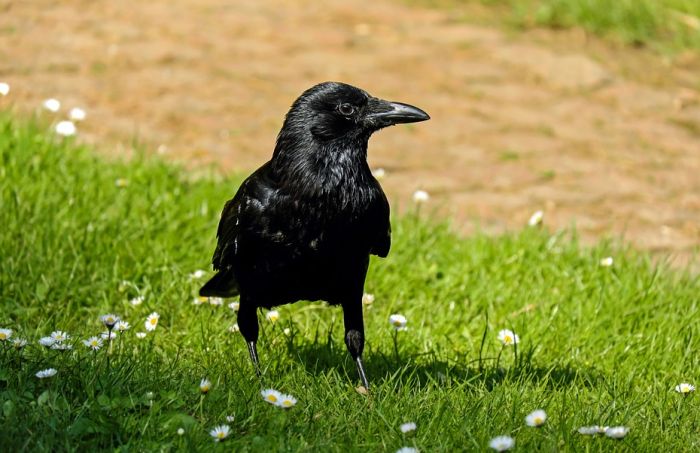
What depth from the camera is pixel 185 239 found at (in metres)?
5.91

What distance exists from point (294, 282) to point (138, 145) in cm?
309

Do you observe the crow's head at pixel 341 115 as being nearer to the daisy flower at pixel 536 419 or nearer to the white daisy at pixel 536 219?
the daisy flower at pixel 536 419

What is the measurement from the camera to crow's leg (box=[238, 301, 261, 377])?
181 inches

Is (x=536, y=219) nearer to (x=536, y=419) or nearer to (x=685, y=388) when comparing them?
(x=685, y=388)

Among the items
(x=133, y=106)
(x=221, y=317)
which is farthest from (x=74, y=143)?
(x=221, y=317)

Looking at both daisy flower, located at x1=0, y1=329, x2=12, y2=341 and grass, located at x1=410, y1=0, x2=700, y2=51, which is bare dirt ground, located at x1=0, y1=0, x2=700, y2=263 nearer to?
grass, located at x1=410, y1=0, x2=700, y2=51

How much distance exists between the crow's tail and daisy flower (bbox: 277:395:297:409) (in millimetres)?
1157

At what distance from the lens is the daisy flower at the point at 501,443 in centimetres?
353

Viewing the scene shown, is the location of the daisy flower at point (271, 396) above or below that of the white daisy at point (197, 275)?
above

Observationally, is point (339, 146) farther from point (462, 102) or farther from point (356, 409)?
point (462, 102)

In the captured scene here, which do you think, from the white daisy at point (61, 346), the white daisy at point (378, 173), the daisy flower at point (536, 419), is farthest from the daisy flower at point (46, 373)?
the white daisy at point (378, 173)

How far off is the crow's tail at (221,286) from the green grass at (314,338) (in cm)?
14

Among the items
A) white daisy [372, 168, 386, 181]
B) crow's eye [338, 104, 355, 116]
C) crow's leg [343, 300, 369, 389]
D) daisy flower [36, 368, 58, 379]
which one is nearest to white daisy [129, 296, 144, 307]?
crow's leg [343, 300, 369, 389]

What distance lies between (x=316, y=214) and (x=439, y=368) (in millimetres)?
951
